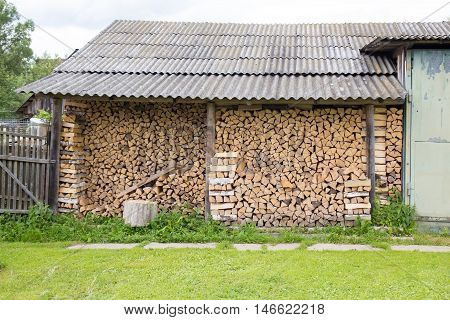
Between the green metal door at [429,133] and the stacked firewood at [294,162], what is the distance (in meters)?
0.90

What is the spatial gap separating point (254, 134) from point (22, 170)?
14.0 ft

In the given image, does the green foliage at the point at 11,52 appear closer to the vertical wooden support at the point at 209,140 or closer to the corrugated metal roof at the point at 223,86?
the corrugated metal roof at the point at 223,86

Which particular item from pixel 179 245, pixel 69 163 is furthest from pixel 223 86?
pixel 69 163

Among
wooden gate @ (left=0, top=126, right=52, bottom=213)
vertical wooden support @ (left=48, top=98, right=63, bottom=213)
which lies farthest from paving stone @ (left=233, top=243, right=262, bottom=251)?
wooden gate @ (left=0, top=126, right=52, bottom=213)

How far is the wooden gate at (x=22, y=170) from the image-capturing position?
320 inches

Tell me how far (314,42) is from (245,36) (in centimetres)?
177

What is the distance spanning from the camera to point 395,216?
311 inches

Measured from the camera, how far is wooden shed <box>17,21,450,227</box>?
8031 mm

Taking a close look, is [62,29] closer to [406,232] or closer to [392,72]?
[392,72]

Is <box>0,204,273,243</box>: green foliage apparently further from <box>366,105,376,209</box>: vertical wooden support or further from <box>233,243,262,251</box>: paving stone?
<box>366,105,376,209</box>: vertical wooden support

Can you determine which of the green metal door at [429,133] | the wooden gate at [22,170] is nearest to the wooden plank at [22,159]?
the wooden gate at [22,170]

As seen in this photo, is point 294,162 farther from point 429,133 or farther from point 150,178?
point 150,178

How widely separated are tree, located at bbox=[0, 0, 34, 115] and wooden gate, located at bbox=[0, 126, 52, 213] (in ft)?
74.8
